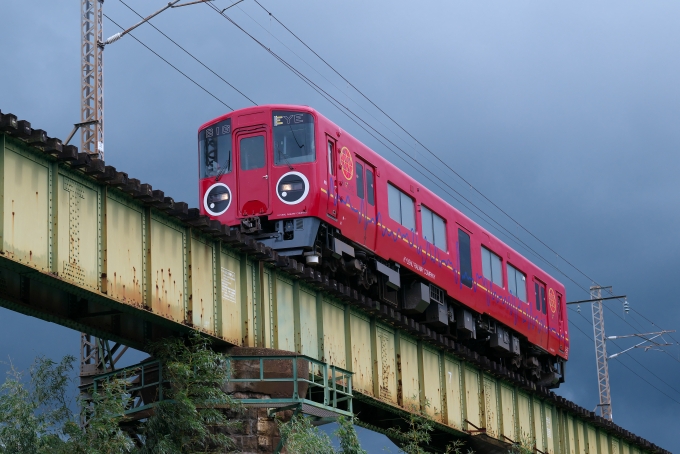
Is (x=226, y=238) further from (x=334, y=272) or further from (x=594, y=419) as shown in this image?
(x=594, y=419)

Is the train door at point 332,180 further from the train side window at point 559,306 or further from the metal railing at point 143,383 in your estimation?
the train side window at point 559,306

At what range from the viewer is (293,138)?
24.0 meters

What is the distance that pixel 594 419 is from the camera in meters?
37.4

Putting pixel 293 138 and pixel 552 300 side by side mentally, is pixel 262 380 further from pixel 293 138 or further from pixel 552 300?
pixel 552 300

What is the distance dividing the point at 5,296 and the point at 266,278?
218 inches

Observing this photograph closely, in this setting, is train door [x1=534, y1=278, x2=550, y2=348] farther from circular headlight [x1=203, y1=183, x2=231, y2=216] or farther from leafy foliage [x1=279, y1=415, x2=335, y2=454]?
leafy foliage [x1=279, y1=415, x2=335, y2=454]

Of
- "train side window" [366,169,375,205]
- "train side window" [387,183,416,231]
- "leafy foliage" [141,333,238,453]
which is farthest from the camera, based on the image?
"train side window" [387,183,416,231]

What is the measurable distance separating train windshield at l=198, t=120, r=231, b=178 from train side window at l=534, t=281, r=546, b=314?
1427 centimetres

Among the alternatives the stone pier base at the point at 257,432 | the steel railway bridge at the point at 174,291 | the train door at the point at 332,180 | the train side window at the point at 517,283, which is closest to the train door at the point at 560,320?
the train side window at the point at 517,283

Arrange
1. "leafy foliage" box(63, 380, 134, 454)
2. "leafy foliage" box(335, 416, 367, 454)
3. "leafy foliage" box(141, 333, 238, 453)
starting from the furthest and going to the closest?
"leafy foliage" box(335, 416, 367, 454) → "leafy foliage" box(141, 333, 238, 453) → "leafy foliage" box(63, 380, 134, 454)

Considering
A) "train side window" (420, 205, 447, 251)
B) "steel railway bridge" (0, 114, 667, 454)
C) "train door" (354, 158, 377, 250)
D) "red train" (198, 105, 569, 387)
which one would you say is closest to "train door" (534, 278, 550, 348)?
"red train" (198, 105, 569, 387)

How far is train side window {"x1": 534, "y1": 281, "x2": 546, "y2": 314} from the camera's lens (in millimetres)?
35956

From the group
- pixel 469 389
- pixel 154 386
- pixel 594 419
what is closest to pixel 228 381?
pixel 154 386

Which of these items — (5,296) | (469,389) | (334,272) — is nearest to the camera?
(5,296)
